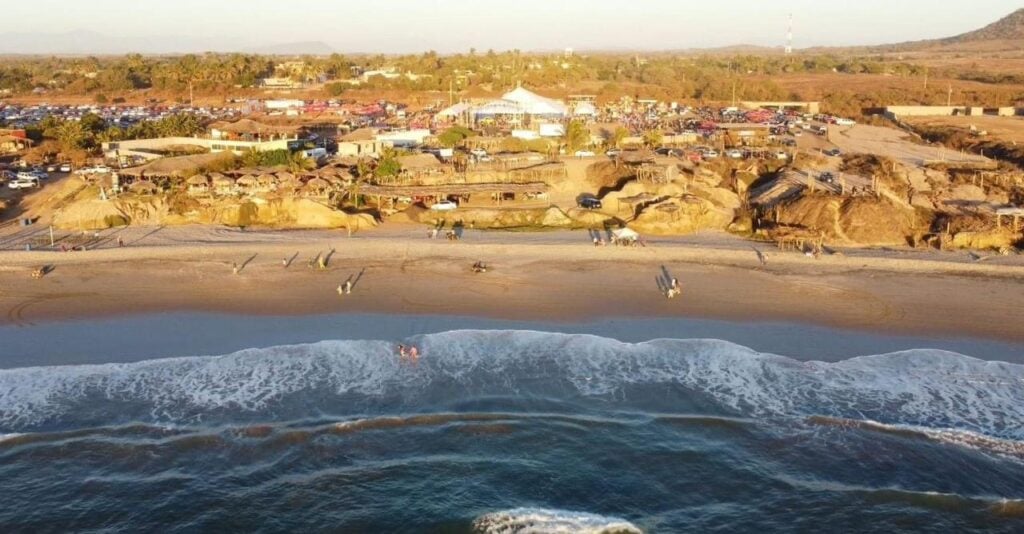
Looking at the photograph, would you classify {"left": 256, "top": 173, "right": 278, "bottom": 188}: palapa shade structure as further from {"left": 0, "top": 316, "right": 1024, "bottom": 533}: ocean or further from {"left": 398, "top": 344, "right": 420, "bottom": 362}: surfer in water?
{"left": 398, "top": 344, "right": 420, "bottom": 362}: surfer in water

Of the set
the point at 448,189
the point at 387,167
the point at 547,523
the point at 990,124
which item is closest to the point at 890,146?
the point at 990,124

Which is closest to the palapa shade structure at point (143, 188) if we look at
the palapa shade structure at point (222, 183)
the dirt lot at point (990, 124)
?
the palapa shade structure at point (222, 183)

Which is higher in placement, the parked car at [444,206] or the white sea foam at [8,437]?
the parked car at [444,206]

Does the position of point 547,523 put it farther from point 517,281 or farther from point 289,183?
point 289,183

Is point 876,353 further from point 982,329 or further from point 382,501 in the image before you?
point 382,501

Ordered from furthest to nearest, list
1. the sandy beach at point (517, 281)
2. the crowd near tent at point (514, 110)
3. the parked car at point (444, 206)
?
1. the crowd near tent at point (514, 110)
2. the parked car at point (444, 206)
3. the sandy beach at point (517, 281)

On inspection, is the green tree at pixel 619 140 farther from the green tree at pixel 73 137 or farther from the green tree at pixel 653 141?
the green tree at pixel 73 137

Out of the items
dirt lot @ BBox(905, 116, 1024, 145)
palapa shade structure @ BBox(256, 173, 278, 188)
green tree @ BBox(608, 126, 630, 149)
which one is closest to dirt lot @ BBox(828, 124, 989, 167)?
dirt lot @ BBox(905, 116, 1024, 145)
